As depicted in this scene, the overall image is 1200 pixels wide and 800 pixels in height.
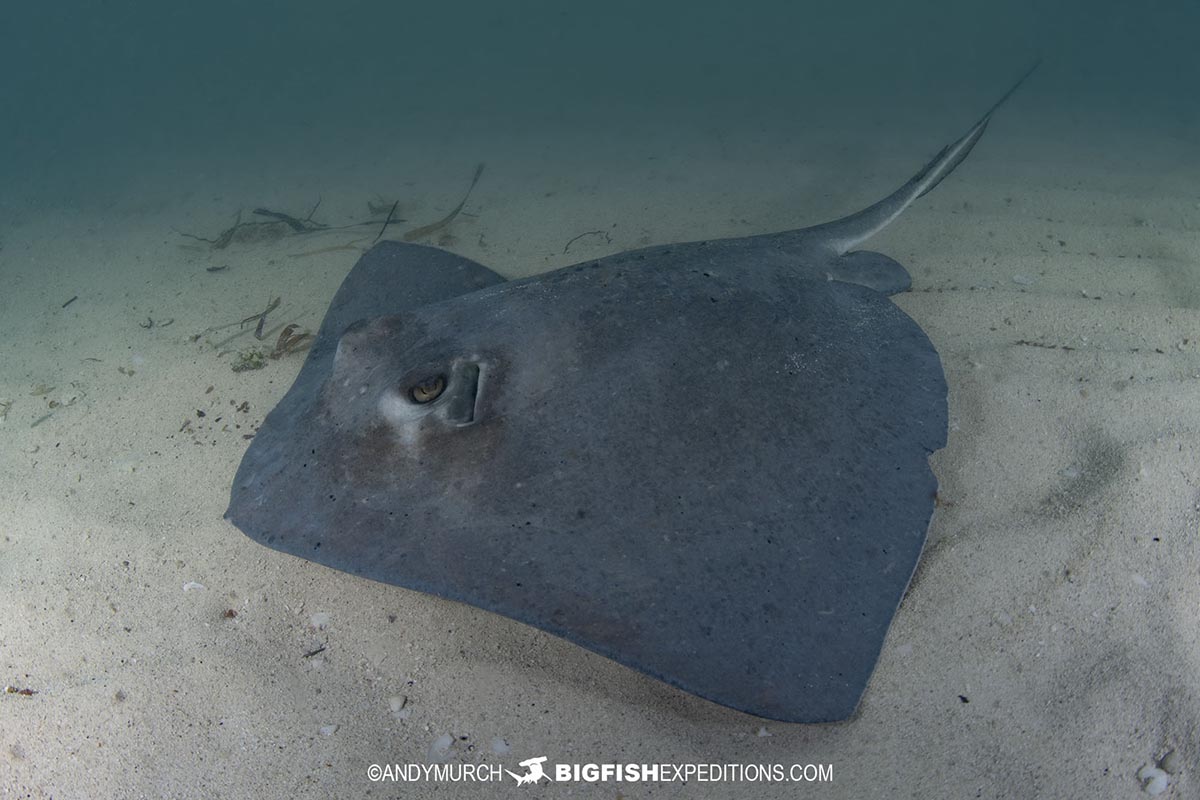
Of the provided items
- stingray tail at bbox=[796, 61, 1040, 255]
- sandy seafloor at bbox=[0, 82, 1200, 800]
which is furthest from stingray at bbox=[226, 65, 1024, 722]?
stingray tail at bbox=[796, 61, 1040, 255]

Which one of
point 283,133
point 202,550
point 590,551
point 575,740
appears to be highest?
point 590,551

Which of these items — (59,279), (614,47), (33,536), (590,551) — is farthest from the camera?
(614,47)

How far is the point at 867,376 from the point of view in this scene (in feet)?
9.62

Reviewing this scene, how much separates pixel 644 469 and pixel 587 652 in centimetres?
93

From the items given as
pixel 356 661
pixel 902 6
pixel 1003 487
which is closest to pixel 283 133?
pixel 356 661

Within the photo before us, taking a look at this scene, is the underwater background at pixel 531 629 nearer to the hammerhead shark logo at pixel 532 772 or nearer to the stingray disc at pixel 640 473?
the hammerhead shark logo at pixel 532 772

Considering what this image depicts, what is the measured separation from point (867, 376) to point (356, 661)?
271 cm

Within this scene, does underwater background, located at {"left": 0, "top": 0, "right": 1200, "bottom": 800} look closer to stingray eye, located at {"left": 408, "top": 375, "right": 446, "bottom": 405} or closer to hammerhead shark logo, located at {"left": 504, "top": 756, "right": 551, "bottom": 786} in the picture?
hammerhead shark logo, located at {"left": 504, "top": 756, "right": 551, "bottom": 786}

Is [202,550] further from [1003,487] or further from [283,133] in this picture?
[283,133]

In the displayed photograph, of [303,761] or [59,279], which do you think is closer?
[303,761]

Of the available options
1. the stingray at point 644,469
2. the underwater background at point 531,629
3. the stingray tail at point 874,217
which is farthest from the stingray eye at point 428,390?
the stingray tail at point 874,217

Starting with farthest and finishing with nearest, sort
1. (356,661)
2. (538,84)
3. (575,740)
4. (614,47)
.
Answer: (614,47) → (538,84) → (356,661) → (575,740)

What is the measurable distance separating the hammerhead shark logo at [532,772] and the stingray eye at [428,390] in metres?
1.47

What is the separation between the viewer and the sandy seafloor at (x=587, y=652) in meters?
2.36
